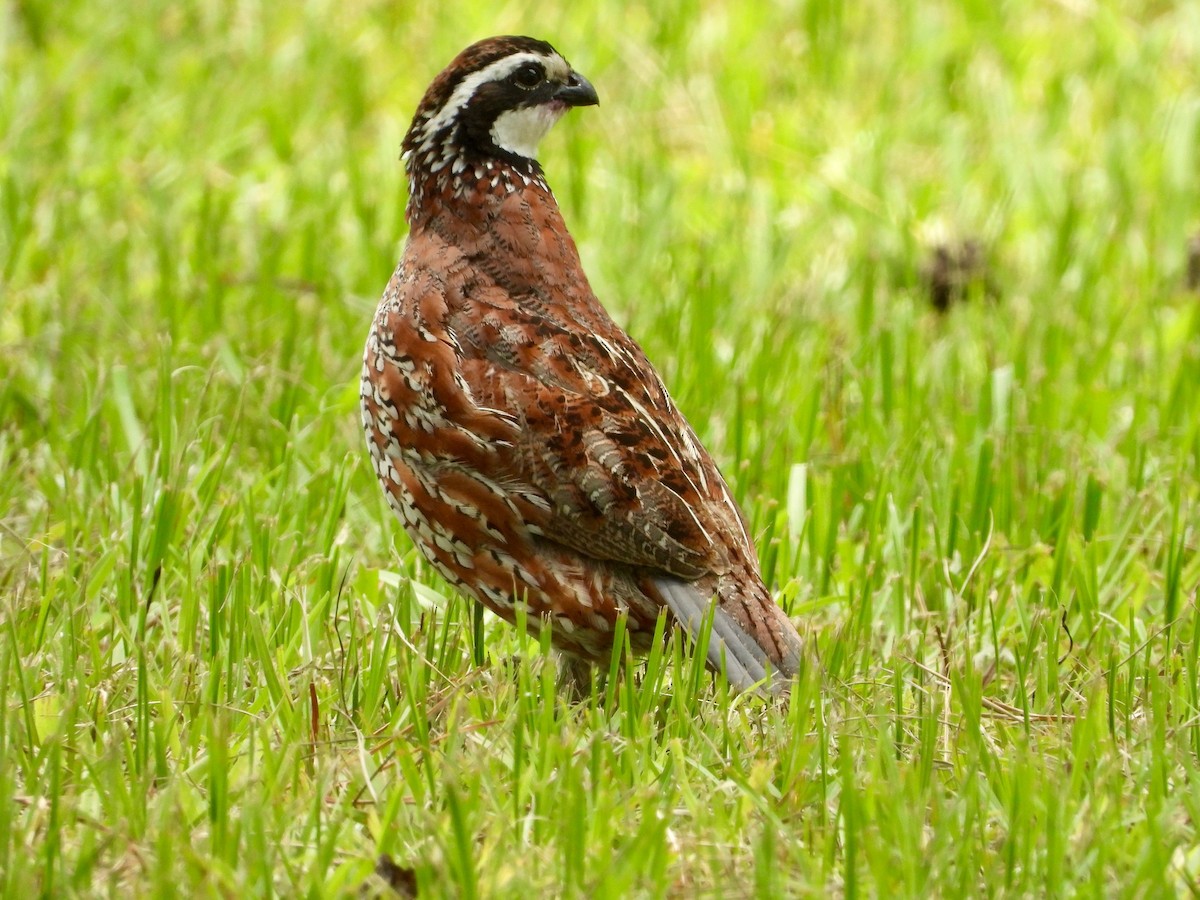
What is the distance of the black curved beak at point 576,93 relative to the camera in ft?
15.4

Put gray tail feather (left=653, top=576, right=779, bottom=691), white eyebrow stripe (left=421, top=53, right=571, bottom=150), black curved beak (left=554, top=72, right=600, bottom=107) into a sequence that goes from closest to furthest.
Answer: gray tail feather (left=653, top=576, right=779, bottom=691) → white eyebrow stripe (left=421, top=53, right=571, bottom=150) → black curved beak (left=554, top=72, right=600, bottom=107)

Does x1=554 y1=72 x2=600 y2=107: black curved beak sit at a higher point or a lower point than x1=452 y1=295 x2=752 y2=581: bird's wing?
higher

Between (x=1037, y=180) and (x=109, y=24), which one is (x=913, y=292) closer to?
(x=1037, y=180)

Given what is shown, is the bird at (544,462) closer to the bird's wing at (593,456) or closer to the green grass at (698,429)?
the bird's wing at (593,456)

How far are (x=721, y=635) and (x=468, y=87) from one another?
1.48 m

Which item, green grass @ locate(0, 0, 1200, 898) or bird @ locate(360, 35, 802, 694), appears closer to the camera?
green grass @ locate(0, 0, 1200, 898)

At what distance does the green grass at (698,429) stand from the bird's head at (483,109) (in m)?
0.93

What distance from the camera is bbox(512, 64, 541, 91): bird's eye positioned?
458 centimetres

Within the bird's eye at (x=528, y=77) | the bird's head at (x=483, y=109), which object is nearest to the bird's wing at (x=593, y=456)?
the bird's head at (x=483, y=109)

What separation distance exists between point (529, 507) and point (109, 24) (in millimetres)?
5517

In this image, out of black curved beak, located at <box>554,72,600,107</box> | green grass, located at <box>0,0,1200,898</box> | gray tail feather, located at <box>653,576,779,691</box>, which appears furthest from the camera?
black curved beak, located at <box>554,72,600,107</box>

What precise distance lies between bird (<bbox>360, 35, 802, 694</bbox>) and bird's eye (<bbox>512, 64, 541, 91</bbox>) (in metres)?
0.15

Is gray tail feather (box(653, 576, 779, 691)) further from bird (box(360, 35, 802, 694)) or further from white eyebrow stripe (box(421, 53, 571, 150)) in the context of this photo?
white eyebrow stripe (box(421, 53, 571, 150))

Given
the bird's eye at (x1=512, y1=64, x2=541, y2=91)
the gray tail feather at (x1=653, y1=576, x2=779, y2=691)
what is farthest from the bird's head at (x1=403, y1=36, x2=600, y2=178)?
the gray tail feather at (x1=653, y1=576, x2=779, y2=691)
